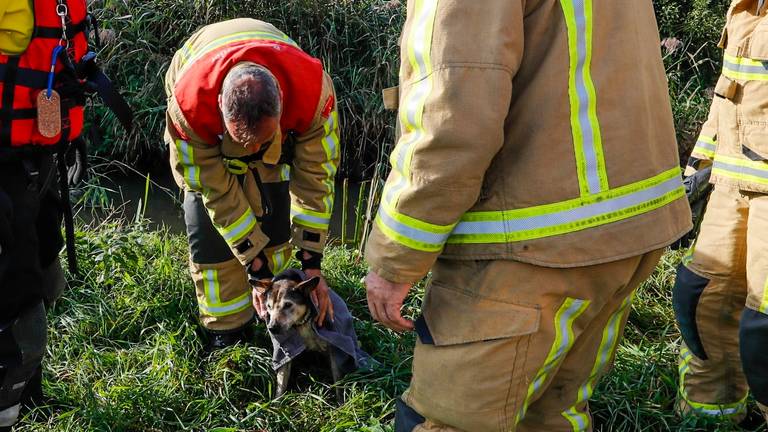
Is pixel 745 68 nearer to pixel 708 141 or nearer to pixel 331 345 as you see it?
pixel 708 141

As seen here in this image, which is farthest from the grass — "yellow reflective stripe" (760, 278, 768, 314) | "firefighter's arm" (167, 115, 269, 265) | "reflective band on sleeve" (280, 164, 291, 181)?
"reflective band on sleeve" (280, 164, 291, 181)

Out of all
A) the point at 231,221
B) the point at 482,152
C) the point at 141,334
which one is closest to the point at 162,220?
the point at 141,334

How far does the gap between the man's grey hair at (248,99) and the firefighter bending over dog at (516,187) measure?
1.17 metres

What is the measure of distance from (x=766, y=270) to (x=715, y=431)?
32.8 inches

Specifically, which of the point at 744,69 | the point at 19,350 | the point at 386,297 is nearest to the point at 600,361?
the point at 386,297

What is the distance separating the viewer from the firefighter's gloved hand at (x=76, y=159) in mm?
3217

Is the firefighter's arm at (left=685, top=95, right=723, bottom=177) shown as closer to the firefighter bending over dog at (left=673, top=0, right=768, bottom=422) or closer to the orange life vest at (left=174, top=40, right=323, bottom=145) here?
the firefighter bending over dog at (left=673, top=0, right=768, bottom=422)

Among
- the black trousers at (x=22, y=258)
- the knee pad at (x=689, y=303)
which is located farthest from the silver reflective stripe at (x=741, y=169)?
the black trousers at (x=22, y=258)

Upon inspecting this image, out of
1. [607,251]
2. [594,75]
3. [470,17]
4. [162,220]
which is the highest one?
[470,17]

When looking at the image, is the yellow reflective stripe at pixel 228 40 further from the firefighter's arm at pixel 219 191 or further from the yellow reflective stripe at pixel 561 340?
the yellow reflective stripe at pixel 561 340

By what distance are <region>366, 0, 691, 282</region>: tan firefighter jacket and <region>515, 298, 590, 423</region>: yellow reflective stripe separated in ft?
0.52

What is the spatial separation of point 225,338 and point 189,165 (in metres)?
1.03

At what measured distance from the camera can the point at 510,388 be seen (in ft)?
7.11

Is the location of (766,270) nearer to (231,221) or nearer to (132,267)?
(231,221)
